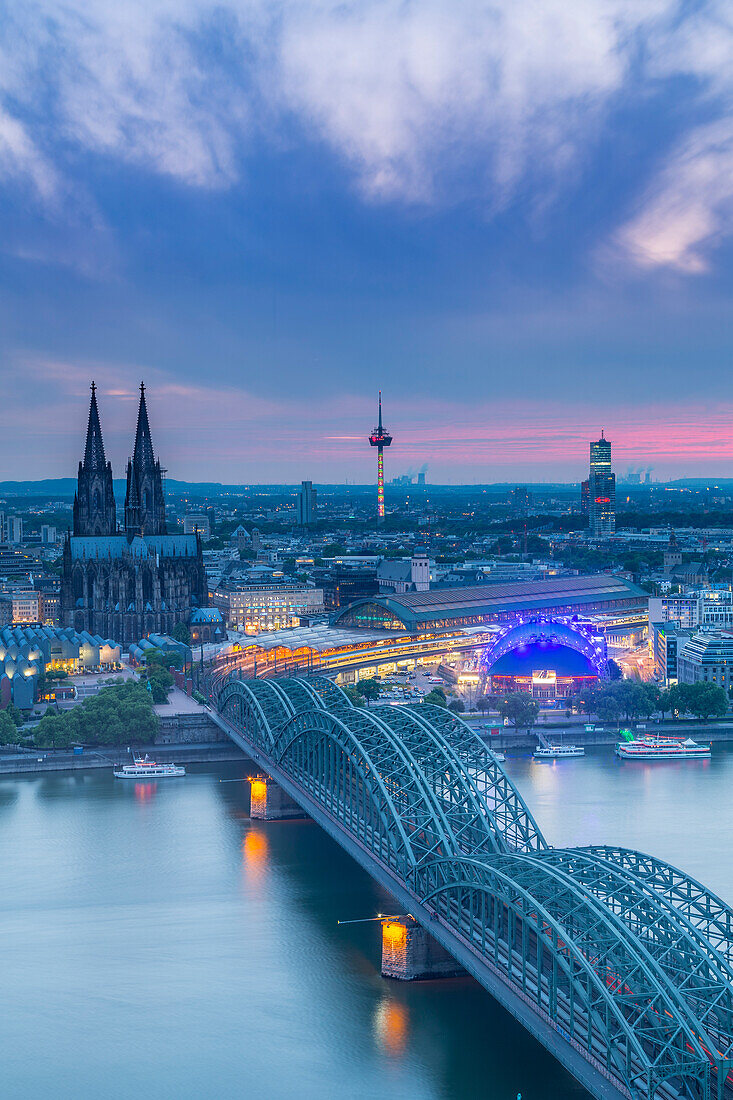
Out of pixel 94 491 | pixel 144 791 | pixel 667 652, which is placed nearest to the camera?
pixel 144 791

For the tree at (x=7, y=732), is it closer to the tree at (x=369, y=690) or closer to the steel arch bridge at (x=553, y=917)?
the tree at (x=369, y=690)

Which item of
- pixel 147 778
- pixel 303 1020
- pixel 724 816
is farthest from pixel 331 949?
pixel 147 778

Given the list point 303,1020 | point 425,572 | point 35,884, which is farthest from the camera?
point 425,572

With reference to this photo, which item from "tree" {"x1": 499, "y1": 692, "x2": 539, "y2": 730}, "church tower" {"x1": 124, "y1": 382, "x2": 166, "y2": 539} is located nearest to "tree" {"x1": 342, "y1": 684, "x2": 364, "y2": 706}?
"tree" {"x1": 499, "y1": 692, "x2": 539, "y2": 730}

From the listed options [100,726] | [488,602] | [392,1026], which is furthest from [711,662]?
[392,1026]

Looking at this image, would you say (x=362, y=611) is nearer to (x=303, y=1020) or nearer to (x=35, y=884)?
(x=35, y=884)

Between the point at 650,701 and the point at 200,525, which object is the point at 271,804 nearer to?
the point at 650,701

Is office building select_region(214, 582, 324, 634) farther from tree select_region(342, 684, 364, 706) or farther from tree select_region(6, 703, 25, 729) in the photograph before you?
tree select_region(6, 703, 25, 729)
